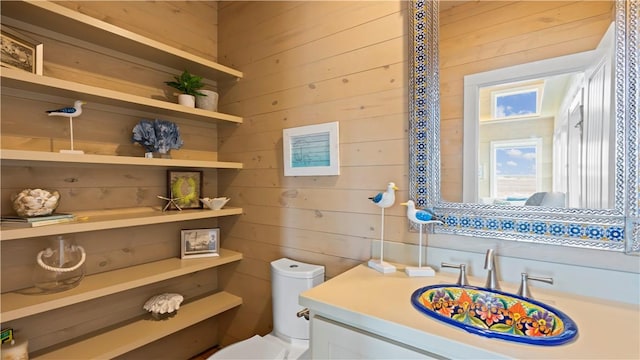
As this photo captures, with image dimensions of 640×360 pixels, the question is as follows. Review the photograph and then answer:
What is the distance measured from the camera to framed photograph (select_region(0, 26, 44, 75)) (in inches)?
44.8

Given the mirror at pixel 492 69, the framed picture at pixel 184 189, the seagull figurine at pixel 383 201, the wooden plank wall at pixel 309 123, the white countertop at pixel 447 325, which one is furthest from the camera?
the framed picture at pixel 184 189

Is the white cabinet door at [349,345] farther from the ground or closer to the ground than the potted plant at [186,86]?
closer to the ground

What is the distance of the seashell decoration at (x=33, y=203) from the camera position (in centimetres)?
121

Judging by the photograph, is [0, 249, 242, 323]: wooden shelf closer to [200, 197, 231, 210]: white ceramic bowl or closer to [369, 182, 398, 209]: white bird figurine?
[200, 197, 231, 210]: white ceramic bowl

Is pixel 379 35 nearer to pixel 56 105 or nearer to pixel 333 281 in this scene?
pixel 333 281

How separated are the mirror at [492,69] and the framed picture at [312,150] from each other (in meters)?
0.40

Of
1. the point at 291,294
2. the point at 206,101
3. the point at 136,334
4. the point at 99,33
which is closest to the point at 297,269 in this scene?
the point at 291,294

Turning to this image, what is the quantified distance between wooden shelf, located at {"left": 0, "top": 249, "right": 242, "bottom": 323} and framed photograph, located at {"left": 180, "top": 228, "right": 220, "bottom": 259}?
5cm

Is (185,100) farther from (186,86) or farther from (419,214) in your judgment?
(419,214)

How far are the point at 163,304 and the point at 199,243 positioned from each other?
1.27 ft

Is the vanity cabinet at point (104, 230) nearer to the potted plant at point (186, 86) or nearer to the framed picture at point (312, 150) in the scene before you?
the potted plant at point (186, 86)

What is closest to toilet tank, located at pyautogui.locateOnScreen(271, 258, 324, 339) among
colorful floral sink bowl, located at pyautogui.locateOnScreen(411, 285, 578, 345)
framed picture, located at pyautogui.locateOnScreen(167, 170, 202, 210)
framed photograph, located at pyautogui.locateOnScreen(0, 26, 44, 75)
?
colorful floral sink bowl, located at pyautogui.locateOnScreen(411, 285, 578, 345)

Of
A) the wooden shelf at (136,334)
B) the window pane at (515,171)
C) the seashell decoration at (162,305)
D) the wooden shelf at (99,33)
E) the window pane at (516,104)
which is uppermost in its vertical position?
the wooden shelf at (99,33)

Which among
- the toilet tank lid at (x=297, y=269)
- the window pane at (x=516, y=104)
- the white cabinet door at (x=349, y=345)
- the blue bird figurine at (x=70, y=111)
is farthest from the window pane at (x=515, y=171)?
the blue bird figurine at (x=70, y=111)
